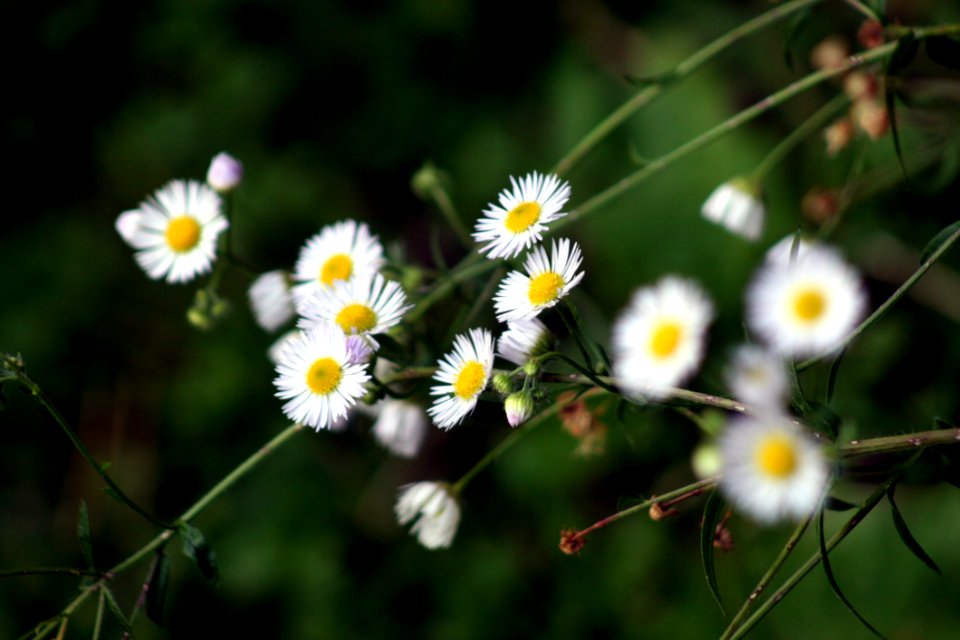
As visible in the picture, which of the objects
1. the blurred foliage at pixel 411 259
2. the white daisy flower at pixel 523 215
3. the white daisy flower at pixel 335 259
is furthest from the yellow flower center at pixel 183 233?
the blurred foliage at pixel 411 259

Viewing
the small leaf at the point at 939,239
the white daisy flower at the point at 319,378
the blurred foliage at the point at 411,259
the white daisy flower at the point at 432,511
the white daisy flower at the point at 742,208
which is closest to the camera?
the small leaf at the point at 939,239

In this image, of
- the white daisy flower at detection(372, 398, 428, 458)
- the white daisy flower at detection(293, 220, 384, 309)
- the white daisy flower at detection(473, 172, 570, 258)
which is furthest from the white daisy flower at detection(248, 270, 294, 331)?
the white daisy flower at detection(473, 172, 570, 258)

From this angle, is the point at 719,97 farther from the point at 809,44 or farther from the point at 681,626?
the point at 681,626

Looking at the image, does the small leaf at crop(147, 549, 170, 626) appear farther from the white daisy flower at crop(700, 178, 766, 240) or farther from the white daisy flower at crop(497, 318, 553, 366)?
the white daisy flower at crop(700, 178, 766, 240)

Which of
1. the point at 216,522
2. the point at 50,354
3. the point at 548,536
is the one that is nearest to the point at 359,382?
the point at 548,536

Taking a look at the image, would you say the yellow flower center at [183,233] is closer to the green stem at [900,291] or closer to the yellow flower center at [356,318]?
the yellow flower center at [356,318]

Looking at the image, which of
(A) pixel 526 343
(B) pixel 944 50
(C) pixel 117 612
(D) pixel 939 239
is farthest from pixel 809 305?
(C) pixel 117 612
